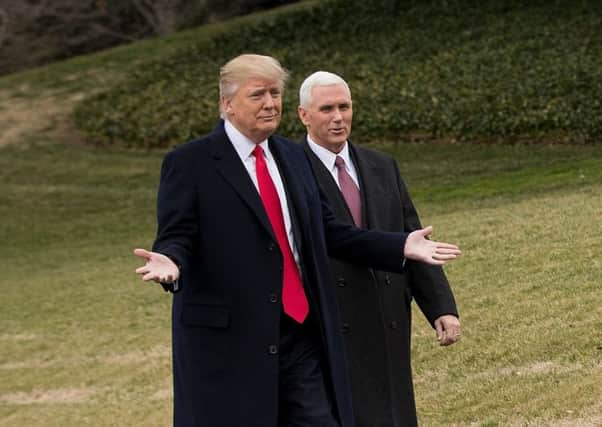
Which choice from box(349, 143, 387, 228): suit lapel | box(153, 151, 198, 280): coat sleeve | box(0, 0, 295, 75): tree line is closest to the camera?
box(153, 151, 198, 280): coat sleeve

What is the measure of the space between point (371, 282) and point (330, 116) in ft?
2.57

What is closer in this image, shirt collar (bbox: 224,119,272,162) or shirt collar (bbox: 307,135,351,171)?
shirt collar (bbox: 224,119,272,162)

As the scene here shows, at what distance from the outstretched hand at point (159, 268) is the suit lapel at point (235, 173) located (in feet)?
1.42

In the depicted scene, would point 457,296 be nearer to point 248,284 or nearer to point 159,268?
point 248,284

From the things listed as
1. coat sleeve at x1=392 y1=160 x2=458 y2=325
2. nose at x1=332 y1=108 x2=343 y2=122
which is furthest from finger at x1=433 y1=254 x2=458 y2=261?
nose at x1=332 y1=108 x2=343 y2=122

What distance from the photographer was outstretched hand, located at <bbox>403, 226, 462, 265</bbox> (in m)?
5.25

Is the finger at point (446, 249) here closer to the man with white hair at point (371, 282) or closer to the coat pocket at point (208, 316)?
the man with white hair at point (371, 282)

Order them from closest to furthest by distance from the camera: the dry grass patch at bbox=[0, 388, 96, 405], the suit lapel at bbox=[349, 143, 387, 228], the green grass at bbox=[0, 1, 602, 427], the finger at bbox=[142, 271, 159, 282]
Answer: the finger at bbox=[142, 271, 159, 282]
the suit lapel at bbox=[349, 143, 387, 228]
the green grass at bbox=[0, 1, 602, 427]
the dry grass patch at bbox=[0, 388, 96, 405]

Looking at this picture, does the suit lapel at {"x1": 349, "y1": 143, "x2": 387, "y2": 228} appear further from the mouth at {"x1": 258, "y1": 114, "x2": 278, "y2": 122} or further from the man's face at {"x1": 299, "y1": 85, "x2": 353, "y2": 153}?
the mouth at {"x1": 258, "y1": 114, "x2": 278, "y2": 122}

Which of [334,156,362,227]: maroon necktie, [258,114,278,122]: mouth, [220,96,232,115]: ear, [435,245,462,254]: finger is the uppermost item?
[220,96,232,115]: ear

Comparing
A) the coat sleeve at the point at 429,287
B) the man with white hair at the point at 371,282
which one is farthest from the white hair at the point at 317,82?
the coat sleeve at the point at 429,287

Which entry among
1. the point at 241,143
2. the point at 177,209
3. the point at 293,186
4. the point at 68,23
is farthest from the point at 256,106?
the point at 68,23

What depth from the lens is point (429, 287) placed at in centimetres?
610

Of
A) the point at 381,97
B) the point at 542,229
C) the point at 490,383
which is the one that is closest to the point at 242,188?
the point at 490,383
